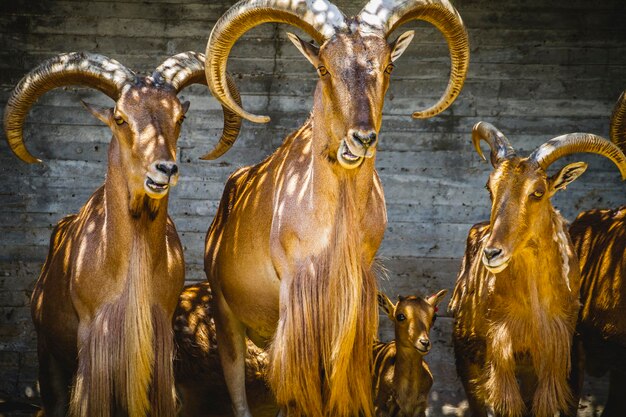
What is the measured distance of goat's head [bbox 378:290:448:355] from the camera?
862cm

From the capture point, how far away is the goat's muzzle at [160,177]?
6684mm

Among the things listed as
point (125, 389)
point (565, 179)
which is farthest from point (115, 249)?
point (565, 179)

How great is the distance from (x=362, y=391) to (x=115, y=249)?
1987mm

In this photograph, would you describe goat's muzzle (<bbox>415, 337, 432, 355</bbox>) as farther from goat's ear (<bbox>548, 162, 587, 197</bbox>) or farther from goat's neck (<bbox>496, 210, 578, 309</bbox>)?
goat's ear (<bbox>548, 162, 587, 197</bbox>)

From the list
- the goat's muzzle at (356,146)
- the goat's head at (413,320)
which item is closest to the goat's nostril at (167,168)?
the goat's muzzle at (356,146)

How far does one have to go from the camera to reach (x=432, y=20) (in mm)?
7152

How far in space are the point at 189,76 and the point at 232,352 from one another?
215 centimetres

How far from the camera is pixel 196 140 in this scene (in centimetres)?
1027

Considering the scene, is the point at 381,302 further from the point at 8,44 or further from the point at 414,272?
the point at 8,44

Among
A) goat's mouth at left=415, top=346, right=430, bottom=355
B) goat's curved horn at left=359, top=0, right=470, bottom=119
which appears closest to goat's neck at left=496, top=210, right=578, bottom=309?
goat's mouth at left=415, top=346, right=430, bottom=355

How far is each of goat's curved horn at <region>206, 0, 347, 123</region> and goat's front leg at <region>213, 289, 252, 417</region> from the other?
1805 mm

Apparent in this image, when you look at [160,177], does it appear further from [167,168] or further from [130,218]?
[130,218]

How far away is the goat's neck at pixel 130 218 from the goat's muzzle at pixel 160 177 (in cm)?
32

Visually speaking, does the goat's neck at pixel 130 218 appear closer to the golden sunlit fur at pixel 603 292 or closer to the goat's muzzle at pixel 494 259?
the goat's muzzle at pixel 494 259
